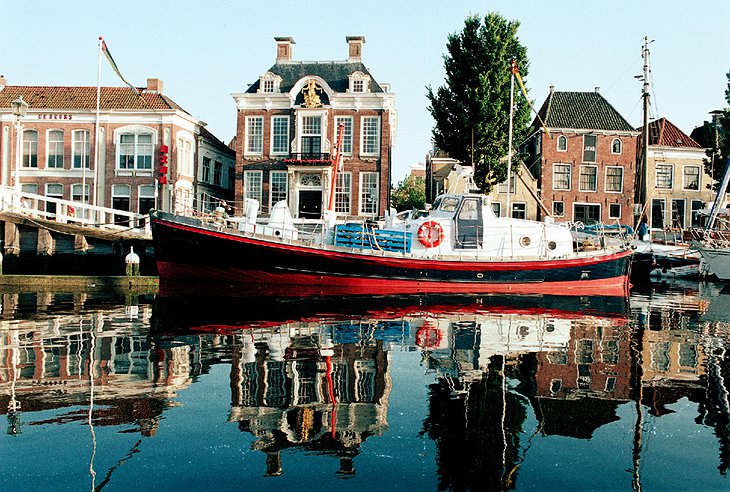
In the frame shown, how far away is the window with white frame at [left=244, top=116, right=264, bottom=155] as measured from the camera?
43406 millimetres

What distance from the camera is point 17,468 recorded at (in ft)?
18.5

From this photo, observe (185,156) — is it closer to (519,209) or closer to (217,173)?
(217,173)

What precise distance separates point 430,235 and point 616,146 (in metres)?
30.5

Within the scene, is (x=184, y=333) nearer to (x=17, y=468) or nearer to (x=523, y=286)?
(x=17, y=468)

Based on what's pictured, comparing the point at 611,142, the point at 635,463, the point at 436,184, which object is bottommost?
the point at 635,463

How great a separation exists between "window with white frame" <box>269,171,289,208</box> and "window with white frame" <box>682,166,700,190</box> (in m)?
30.9

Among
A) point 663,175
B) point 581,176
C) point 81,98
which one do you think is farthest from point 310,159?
point 663,175

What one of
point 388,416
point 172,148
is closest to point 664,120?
point 172,148

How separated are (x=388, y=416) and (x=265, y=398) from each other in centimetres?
161

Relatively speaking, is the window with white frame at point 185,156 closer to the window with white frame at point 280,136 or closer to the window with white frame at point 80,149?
the window with white frame at point 80,149

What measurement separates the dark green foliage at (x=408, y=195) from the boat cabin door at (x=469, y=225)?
5062 cm

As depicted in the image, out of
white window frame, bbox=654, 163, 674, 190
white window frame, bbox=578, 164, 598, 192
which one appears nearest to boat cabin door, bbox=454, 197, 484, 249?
white window frame, bbox=578, 164, 598, 192

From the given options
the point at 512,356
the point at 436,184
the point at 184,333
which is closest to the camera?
the point at 512,356

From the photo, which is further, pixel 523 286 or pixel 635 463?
pixel 523 286
